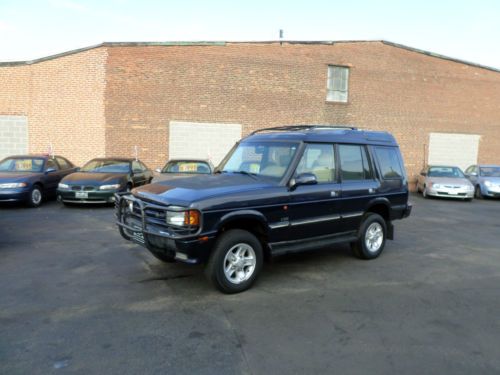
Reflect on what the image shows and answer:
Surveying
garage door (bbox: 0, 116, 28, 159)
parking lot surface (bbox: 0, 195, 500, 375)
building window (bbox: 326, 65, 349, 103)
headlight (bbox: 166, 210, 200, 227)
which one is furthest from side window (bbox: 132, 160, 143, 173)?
building window (bbox: 326, 65, 349, 103)

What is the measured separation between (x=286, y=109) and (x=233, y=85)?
281 centimetres

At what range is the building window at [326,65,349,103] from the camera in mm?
19688

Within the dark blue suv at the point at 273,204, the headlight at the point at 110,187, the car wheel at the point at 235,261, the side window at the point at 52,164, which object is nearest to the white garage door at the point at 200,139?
the side window at the point at 52,164

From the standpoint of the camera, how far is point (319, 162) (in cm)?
579

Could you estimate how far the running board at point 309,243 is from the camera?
17.3ft

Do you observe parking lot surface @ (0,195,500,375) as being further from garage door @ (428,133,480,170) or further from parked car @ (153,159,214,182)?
garage door @ (428,133,480,170)

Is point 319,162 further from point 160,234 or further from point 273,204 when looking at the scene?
point 160,234

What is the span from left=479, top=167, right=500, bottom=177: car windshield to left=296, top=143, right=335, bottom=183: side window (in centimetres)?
1479

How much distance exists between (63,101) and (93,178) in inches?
296

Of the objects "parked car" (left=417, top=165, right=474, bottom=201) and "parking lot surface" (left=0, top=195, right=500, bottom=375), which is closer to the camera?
"parking lot surface" (left=0, top=195, right=500, bottom=375)

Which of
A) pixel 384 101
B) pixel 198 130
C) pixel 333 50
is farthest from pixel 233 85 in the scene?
pixel 384 101

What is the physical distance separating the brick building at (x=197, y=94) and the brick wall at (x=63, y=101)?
0.04 meters

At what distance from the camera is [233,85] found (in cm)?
1795

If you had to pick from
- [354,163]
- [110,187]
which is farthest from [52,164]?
[354,163]
